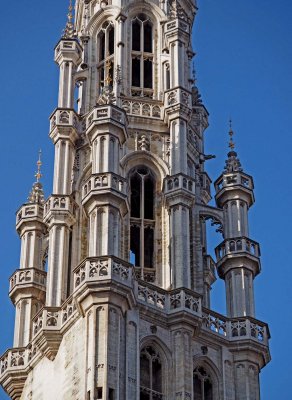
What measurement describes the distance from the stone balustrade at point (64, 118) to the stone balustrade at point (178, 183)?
440 centimetres

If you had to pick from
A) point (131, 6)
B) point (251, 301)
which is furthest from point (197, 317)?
point (131, 6)

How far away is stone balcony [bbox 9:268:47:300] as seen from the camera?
5244 centimetres

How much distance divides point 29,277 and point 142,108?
24.8 feet

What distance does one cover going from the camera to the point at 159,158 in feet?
175

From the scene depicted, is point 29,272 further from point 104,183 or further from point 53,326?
point 104,183

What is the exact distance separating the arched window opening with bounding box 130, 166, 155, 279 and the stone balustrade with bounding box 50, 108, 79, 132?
295 centimetres

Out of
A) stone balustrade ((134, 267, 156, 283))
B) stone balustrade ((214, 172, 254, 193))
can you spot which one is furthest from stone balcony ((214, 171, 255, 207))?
stone balustrade ((134, 267, 156, 283))

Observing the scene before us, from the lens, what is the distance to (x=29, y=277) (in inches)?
2072

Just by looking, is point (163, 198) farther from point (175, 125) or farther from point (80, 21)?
point (80, 21)

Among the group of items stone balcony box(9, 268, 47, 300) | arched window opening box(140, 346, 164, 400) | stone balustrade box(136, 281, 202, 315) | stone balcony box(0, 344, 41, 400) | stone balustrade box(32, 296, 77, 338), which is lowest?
arched window opening box(140, 346, 164, 400)

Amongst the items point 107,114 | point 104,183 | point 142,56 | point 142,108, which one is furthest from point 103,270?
point 142,56

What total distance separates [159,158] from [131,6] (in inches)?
304

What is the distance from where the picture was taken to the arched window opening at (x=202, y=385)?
48.2 meters

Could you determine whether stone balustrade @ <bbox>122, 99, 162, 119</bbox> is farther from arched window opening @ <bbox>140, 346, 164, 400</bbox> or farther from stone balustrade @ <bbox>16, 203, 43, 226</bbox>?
arched window opening @ <bbox>140, 346, 164, 400</bbox>
